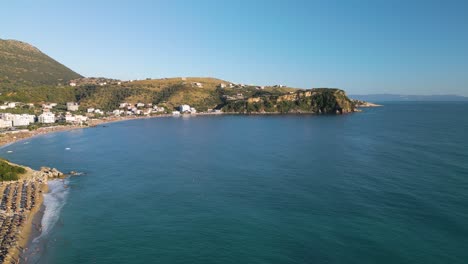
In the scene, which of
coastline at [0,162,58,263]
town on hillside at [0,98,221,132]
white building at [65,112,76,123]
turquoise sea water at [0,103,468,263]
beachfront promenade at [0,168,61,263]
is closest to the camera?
turquoise sea water at [0,103,468,263]

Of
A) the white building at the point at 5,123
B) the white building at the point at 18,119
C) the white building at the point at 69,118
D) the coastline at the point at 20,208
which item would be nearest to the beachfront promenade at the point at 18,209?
the coastline at the point at 20,208

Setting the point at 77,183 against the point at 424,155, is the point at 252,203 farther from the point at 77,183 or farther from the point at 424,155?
the point at 424,155

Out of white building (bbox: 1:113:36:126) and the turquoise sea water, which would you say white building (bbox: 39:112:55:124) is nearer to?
white building (bbox: 1:113:36:126)

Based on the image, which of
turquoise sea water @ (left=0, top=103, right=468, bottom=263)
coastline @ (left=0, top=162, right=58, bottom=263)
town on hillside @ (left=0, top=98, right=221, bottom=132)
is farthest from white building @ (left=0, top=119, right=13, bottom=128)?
coastline @ (left=0, top=162, right=58, bottom=263)

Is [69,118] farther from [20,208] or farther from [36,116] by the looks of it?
[20,208]

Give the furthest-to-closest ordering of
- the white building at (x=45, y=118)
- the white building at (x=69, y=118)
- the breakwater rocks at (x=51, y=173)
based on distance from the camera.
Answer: the white building at (x=69, y=118)
the white building at (x=45, y=118)
the breakwater rocks at (x=51, y=173)

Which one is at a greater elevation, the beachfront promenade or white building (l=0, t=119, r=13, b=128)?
white building (l=0, t=119, r=13, b=128)

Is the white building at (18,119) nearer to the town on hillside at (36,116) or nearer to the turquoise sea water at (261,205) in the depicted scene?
the town on hillside at (36,116)
